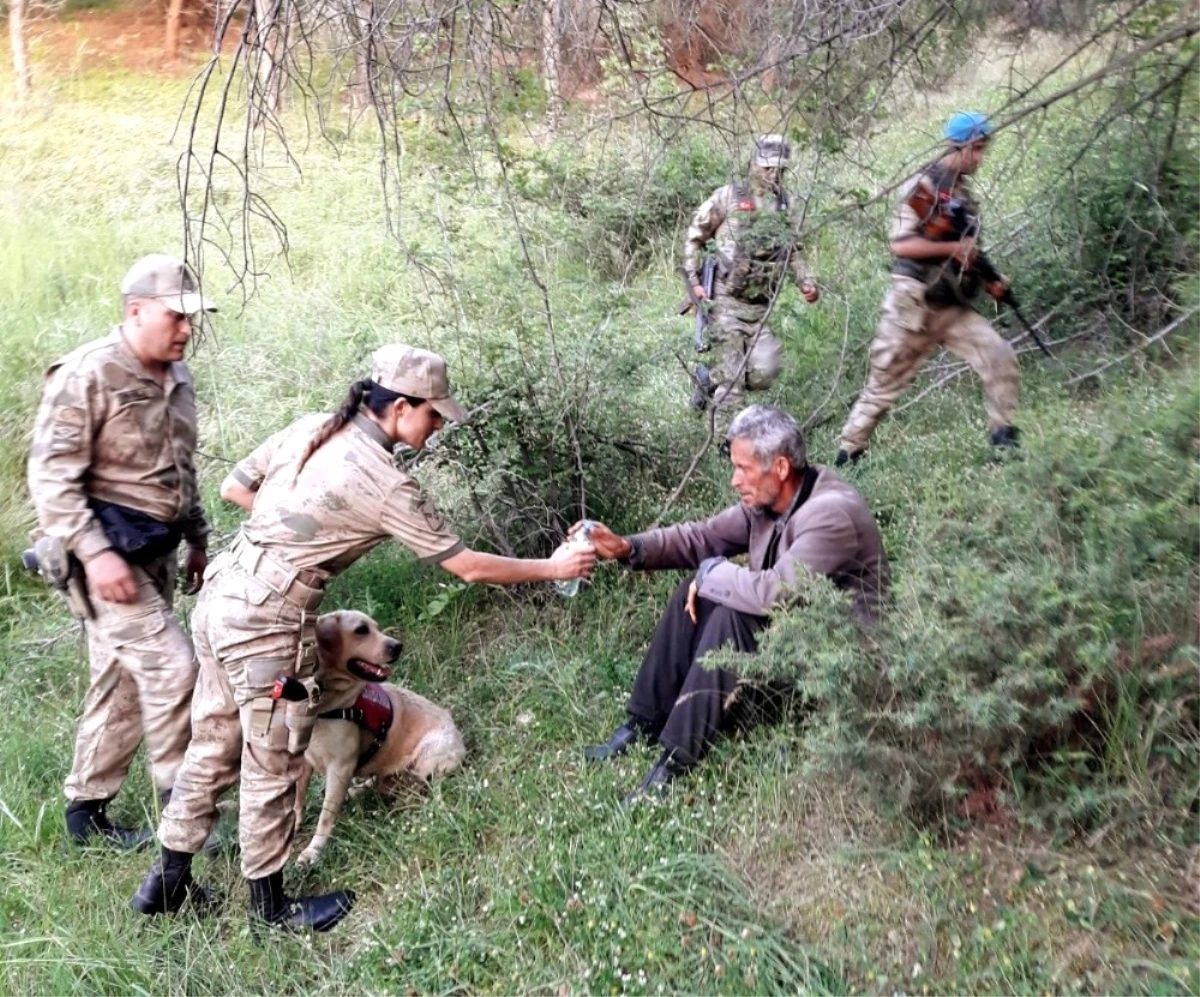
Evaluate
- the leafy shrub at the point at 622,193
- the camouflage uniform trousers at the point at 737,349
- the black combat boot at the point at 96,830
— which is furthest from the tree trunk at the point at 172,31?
the black combat boot at the point at 96,830

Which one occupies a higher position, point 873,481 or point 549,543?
point 873,481

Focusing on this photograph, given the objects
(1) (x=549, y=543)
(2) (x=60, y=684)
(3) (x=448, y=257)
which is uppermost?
(3) (x=448, y=257)

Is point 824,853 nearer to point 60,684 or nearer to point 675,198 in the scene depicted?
point 60,684

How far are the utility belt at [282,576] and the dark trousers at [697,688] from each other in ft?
4.13

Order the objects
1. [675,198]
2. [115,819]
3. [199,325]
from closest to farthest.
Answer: [199,325] → [115,819] → [675,198]

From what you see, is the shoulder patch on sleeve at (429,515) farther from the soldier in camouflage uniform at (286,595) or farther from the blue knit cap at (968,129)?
the blue knit cap at (968,129)

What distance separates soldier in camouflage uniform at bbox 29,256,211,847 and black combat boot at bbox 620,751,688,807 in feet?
5.31

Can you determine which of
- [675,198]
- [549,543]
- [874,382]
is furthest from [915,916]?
[675,198]

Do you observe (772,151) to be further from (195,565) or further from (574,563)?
(195,565)

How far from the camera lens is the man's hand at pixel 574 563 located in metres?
3.67

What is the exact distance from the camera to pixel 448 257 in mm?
5207

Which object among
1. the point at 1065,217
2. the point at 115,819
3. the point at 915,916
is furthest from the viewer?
the point at 1065,217

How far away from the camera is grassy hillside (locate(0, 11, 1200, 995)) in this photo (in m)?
2.80

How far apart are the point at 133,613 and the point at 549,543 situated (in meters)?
1.98
